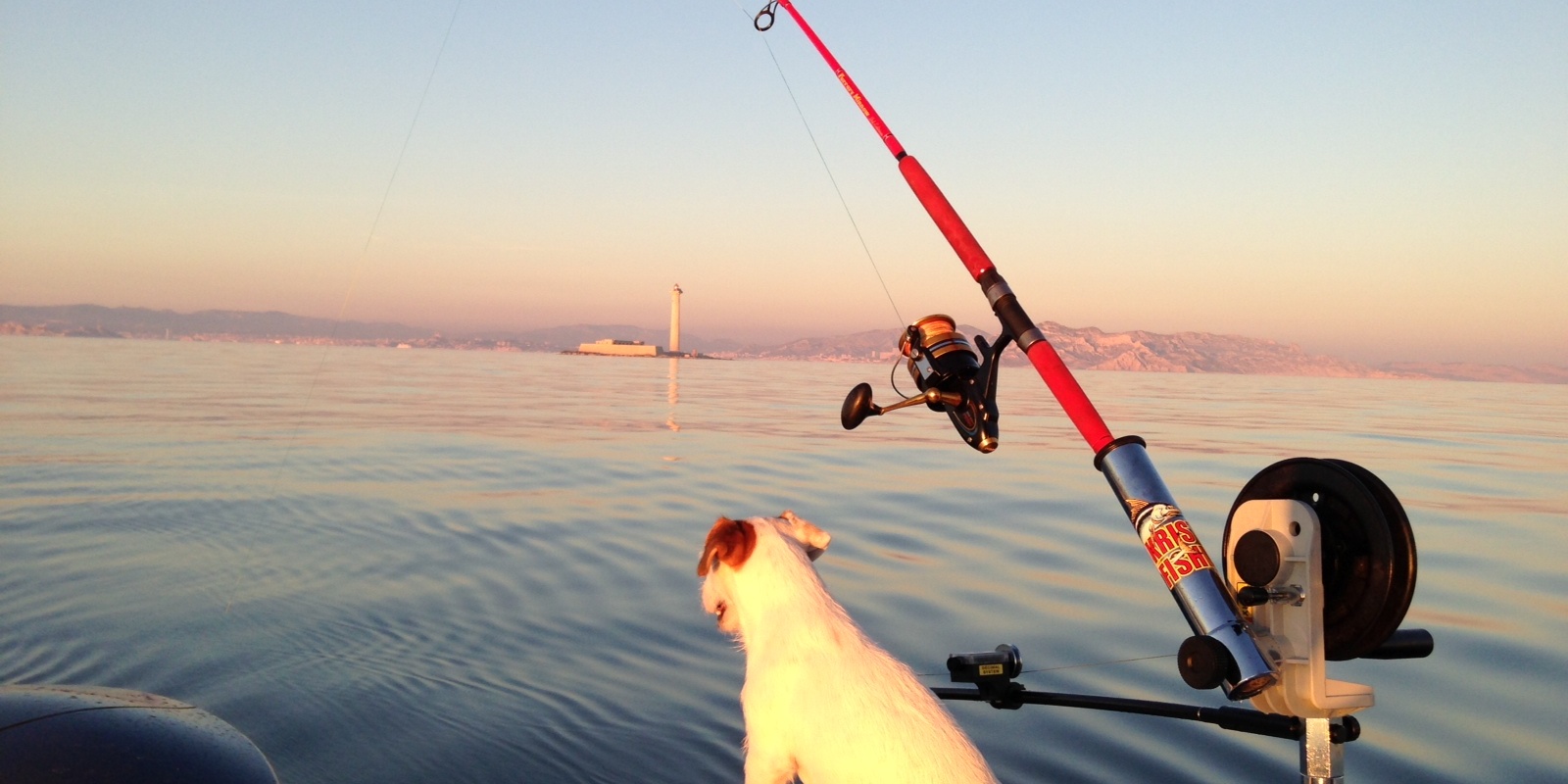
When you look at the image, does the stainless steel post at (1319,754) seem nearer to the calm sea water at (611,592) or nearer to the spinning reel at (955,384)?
the spinning reel at (955,384)

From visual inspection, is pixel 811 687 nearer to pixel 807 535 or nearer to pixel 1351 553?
pixel 807 535

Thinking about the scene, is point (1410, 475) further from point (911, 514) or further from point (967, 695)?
point (967, 695)

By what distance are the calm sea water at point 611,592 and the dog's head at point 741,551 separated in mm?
1665

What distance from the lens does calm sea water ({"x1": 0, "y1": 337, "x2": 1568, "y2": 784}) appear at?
5238 millimetres

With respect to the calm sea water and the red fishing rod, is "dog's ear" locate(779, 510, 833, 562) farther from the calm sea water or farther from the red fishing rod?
the calm sea water

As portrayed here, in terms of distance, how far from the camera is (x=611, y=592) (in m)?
8.13

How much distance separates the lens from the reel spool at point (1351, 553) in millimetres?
2459

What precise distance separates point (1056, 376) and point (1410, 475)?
51.9ft

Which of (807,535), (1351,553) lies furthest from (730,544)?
(1351,553)

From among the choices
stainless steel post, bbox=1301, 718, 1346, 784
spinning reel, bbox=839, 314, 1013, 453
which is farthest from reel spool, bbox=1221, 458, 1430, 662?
spinning reel, bbox=839, 314, 1013, 453

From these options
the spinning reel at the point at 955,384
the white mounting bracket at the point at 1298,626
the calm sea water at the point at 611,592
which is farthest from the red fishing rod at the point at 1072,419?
the calm sea water at the point at 611,592

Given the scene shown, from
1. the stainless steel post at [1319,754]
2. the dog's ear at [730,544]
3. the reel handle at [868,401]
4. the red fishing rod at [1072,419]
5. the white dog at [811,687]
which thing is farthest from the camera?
the dog's ear at [730,544]

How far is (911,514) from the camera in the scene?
11.9m

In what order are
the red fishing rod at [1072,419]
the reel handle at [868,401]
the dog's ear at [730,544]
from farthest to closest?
1. the dog's ear at [730,544]
2. the reel handle at [868,401]
3. the red fishing rod at [1072,419]
